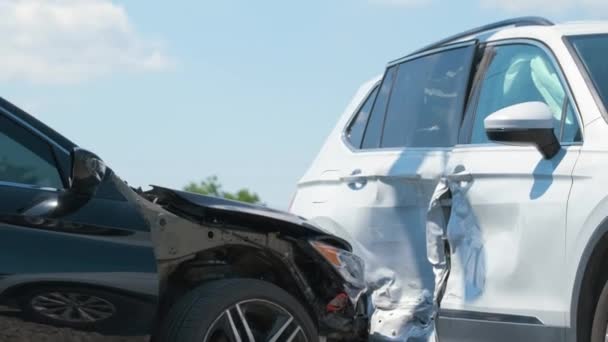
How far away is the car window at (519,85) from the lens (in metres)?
6.43

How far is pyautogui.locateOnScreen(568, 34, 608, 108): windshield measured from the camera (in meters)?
6.23

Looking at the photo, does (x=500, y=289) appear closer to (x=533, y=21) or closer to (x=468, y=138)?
(x=468, y=138)

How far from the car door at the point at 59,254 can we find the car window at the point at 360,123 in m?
2.54

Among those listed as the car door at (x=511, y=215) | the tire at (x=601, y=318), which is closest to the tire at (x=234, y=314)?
the car door at (x=511, y=215)

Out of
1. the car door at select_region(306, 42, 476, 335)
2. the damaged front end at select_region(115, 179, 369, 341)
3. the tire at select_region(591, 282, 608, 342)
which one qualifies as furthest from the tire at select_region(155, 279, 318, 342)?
the tire at select_region(591, 282, 608, 342)

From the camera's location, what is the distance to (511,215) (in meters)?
6.29

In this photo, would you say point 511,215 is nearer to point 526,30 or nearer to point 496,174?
point 496,174

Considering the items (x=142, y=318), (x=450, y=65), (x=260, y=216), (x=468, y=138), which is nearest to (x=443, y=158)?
(x=468, y=138)

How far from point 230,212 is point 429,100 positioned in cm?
164

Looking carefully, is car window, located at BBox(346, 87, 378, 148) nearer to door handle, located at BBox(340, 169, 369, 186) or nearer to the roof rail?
door handle, located at BBox(340, 169, 369, 186)

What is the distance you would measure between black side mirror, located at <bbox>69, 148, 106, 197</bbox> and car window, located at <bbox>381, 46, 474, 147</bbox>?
6.82 feet

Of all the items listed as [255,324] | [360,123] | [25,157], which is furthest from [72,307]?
[360,123]

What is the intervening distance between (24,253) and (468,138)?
98.2 inches

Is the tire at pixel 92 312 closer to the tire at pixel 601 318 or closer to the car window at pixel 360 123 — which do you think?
the tire at pixel 601 318
